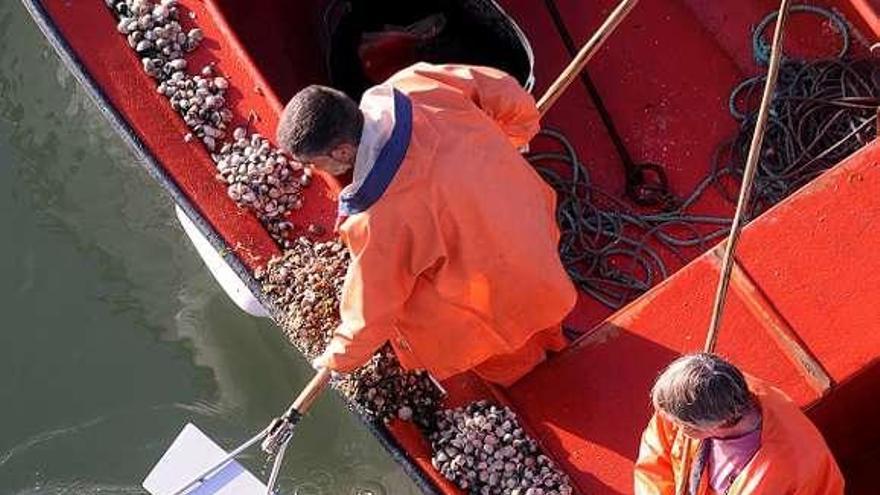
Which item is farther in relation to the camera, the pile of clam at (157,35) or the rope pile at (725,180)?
the rope pile at (725,180)

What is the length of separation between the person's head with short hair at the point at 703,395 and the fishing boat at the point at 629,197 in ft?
2.43

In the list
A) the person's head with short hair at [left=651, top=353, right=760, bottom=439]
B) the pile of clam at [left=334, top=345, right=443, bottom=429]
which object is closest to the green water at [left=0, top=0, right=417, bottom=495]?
the pile of clam at [left=334, top=345, right=443, bottom=429]

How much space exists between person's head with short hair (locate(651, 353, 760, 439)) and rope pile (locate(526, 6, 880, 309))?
148 centimetres

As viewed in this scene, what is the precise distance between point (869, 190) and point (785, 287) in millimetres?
356

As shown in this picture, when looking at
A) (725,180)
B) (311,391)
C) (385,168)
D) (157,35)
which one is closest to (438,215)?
(385,168)

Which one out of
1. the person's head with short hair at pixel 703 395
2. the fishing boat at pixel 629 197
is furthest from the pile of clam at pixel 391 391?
the person's head with short hair at pixel 703 395

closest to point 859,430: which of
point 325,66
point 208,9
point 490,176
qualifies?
point 490,176

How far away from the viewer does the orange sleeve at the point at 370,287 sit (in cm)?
296

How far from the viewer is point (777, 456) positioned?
9.27 ft

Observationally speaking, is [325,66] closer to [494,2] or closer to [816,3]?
[494,2]

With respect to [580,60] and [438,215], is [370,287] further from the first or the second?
[580,60]

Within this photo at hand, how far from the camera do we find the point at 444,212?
118 inches

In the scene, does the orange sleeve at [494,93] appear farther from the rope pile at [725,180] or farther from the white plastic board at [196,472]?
the white plastic board at [196,472]

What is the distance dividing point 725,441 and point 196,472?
71.3 inches
